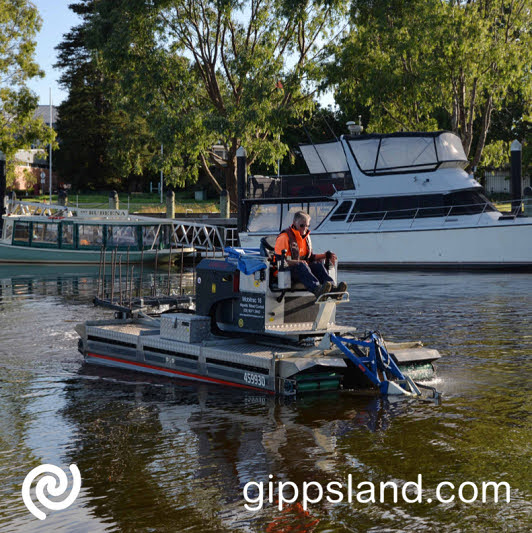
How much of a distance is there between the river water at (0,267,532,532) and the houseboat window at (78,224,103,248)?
27.1m

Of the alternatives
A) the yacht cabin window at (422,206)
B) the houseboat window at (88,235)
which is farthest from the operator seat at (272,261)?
the houseboat window at (88,235)

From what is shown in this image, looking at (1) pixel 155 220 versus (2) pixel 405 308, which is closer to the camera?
(2) pixel 405 308

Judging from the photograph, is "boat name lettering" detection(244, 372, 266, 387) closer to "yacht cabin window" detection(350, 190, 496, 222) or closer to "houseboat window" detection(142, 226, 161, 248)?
"yacht cabin window" detection(350, 190, 496, 222)

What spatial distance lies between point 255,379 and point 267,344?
119 centimetres

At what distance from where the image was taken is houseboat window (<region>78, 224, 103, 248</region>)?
4384 centimetres

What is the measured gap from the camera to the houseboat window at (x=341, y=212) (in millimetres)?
39844

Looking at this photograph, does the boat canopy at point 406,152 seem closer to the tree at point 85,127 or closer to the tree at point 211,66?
the tree at point 211,66

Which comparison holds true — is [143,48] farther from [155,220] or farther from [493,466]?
[493,466]

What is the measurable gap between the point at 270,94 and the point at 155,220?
9.14 metres

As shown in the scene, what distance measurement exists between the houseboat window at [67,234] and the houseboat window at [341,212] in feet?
45.5

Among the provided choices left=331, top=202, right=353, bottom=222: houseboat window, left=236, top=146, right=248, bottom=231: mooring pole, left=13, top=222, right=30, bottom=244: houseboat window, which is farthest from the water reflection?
left=13, top=222, right=30, bottom=244: houseboat window

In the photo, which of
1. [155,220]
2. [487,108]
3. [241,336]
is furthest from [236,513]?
[487,108]

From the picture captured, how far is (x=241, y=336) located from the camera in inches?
554

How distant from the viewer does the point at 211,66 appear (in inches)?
1874
